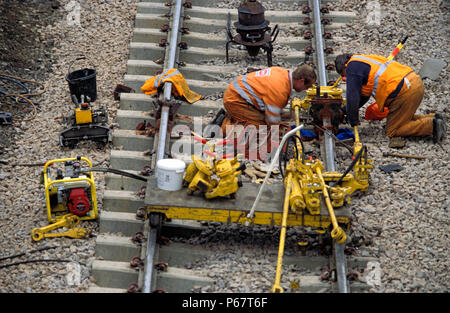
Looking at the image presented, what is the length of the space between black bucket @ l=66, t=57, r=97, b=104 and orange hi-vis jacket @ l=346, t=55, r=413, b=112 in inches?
134

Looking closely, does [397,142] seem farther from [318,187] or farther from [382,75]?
[318,187]

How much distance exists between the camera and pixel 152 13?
11.7 metres

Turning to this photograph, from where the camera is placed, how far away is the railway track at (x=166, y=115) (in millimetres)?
7367

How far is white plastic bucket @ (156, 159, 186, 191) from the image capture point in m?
7.58

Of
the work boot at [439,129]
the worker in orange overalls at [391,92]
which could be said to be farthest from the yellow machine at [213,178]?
the work boot at [439,129]

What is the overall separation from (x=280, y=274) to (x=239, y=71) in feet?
14.0

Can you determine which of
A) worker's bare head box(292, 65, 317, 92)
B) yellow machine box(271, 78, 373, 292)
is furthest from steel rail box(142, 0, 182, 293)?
worker's bare head box(292, 65, 317, 92)

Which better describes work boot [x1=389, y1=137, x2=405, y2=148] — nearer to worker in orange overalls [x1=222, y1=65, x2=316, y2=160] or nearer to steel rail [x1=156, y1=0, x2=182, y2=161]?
worker in orange overalls [x1=222, y1=65, x2=316, y2=160]

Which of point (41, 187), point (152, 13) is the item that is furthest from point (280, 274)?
point (152, 13)

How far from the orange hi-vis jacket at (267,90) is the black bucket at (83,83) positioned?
2.00 metres

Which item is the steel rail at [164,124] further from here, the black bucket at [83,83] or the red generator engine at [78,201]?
the black bucket at [83,83]

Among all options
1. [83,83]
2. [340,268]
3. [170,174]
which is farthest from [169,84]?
[340,268]

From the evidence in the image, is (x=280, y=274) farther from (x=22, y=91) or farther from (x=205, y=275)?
(x=22, y=91)

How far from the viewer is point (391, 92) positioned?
29.8 ft
